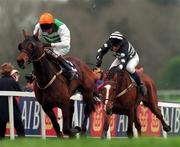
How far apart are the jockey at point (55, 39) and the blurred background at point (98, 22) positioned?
45.7 ft

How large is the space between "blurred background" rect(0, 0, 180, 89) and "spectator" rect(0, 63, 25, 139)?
13387mm

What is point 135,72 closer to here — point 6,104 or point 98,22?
point 6,104

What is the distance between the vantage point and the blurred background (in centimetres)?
2770

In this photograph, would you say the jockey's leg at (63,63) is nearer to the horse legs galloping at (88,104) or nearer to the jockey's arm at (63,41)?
the jockey's arm at (63,41)

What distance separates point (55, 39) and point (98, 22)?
15.4m

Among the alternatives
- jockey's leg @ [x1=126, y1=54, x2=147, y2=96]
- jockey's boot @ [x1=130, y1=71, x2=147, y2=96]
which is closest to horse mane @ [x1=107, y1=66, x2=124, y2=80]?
jockey's leg @ [x1=126, y1=54, x2=147, y2=96]

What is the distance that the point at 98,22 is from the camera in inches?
1128

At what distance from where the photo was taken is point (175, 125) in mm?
20906

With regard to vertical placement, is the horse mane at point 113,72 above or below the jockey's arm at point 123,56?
below

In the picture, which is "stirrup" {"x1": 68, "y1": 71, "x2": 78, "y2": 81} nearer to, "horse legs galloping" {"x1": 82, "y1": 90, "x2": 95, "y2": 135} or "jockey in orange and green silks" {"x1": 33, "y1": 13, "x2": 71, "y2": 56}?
"jockey in orange and green silks" {"x1": 33, "y1": 13, "x2": 71, "y2": 56}

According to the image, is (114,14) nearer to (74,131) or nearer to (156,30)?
(156,30)

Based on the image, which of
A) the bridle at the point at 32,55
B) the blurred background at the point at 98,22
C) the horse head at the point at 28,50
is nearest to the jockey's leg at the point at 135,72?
the bridle at the point at 32,55

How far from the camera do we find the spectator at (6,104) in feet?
44.3

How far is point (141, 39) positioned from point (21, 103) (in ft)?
60.5
